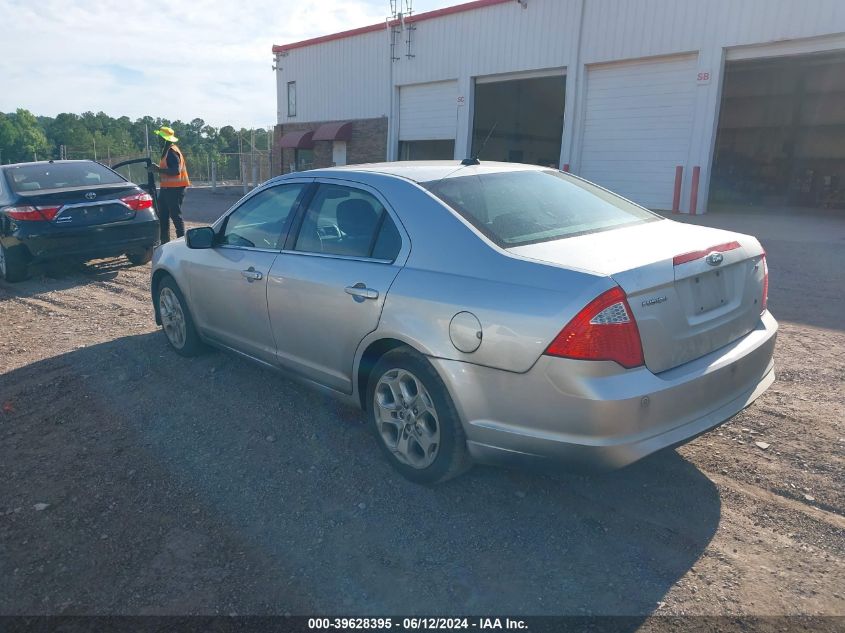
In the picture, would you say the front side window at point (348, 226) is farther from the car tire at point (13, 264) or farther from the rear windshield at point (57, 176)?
the rear windshield at point (57, 176)

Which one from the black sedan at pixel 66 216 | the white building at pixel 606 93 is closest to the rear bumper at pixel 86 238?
the black sedan at pixel 66 216

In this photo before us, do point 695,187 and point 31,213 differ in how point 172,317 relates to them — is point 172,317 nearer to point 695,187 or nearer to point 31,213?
point 31,213

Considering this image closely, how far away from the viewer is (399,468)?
135 inches

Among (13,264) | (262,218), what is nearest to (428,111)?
(13,264)

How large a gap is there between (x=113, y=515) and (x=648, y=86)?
15.4 meters

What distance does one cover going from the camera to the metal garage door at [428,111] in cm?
2052

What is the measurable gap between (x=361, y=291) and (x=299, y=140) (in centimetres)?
2537

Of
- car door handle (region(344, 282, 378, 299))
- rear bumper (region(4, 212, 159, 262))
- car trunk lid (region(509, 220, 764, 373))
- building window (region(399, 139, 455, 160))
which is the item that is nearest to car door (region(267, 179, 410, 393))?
car door handle (region(344, 282, 378, 299))

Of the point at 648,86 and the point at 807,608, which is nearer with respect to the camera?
the point at 807,608

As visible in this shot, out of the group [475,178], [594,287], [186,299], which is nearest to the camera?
[594,287]

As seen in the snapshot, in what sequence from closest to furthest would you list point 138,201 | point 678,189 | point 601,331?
point 601,331, point 138,201, point 678,189

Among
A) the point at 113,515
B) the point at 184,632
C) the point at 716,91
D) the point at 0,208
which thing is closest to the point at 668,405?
the point at 184,632

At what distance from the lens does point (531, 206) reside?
11.6 ft

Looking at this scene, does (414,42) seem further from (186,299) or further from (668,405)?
(668,405)
